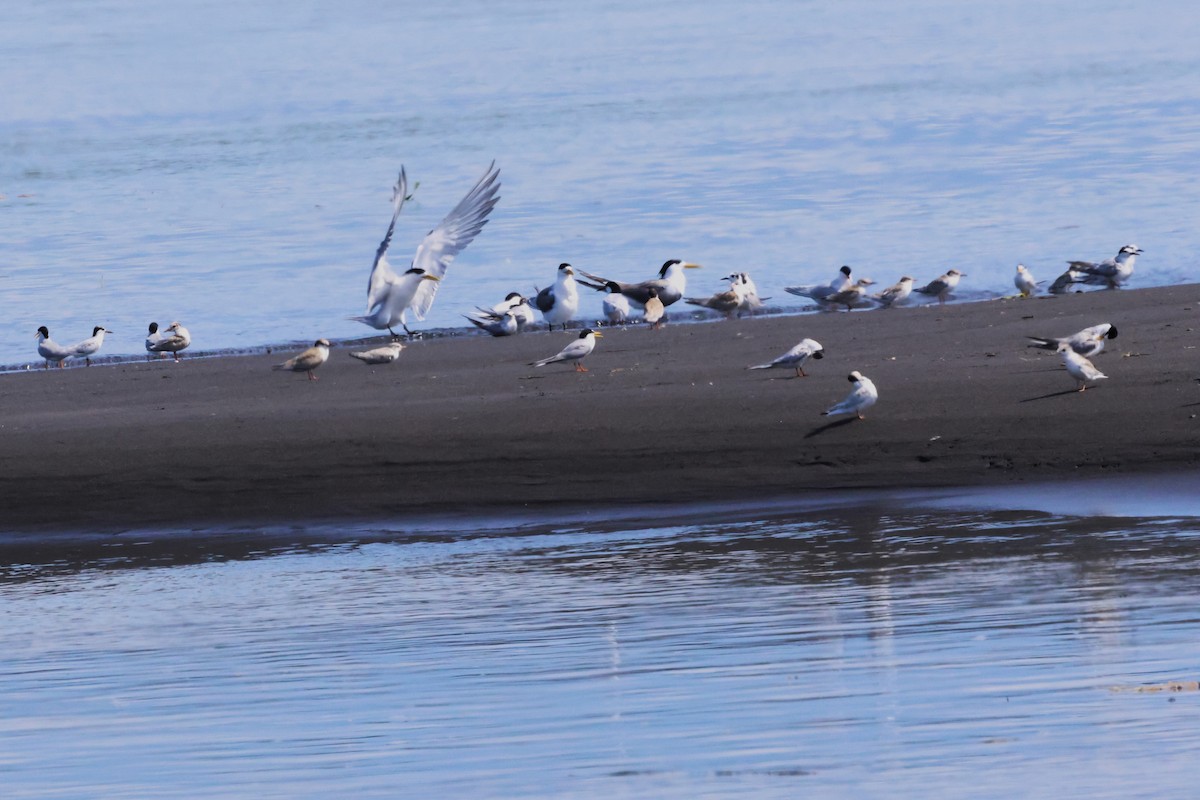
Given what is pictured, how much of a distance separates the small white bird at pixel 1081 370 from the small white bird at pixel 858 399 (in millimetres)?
1042

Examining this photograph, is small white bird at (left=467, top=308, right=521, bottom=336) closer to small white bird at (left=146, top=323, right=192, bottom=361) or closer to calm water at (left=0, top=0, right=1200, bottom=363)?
calm water at (left=0, top=0, right=1200, bottom=363)

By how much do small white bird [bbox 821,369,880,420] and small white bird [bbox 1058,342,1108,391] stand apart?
41.0 inches

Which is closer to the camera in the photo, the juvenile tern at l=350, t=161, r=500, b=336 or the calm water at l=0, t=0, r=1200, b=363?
the juvenile tern at l=350, t=161, r=500, b=336

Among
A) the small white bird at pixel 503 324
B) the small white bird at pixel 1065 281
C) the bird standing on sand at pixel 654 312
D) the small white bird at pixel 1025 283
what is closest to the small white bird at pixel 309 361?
the small white bird at pixel 503 324

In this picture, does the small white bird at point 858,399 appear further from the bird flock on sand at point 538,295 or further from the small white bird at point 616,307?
the small white bird at point 616,307

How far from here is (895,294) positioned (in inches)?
704

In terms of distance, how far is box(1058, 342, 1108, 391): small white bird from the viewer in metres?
11.0

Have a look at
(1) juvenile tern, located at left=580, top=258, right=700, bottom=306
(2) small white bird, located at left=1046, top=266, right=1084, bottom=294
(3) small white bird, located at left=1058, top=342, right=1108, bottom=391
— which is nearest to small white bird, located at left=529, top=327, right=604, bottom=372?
(3) small white bird, located at left=1058, top=342, right=1108, bottom=391

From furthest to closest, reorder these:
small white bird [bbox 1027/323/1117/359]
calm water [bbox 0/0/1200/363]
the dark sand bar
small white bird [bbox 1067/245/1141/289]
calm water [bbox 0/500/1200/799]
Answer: calm water [bbox 0/0/1200/363], small white bird [bbox 1067/245/1141/289], small white bird [bbox 1027/323/1117/359], the dark sand bar, calm water [bbox 0/500/1200/799]

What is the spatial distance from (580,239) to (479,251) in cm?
121

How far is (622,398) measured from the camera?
39.2 ft

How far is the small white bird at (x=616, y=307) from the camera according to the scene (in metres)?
17.7

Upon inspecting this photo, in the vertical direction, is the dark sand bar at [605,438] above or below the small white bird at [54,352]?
below

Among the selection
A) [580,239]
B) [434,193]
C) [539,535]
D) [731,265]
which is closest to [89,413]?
[539,535]
